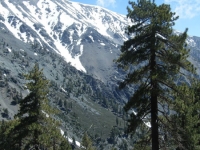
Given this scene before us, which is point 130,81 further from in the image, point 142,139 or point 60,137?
point 60,137

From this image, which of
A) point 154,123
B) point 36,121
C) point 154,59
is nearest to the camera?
point 154,123

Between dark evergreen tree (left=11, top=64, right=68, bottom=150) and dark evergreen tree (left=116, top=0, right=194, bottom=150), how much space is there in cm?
1036

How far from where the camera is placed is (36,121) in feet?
92.0

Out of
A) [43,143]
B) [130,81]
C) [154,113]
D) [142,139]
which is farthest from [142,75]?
[43,143]

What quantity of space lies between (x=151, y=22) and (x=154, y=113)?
650 centimetres

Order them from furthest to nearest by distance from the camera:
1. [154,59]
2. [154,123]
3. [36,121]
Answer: [36,121]
[154,59]
[154,123]

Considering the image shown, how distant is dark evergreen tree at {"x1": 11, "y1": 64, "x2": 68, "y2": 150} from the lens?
2741 cm

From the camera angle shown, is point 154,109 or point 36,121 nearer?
point 154,109

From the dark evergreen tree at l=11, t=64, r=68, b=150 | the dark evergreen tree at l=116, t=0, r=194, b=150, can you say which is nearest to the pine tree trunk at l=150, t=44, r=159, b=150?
the dark evergreen tree at l=116, t=0, r=194, b=150

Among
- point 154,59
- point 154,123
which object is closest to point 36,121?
point 154,123

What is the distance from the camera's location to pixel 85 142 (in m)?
73.8

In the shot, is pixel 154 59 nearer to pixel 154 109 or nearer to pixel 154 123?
pixel 154 109

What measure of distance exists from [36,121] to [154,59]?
1373cm

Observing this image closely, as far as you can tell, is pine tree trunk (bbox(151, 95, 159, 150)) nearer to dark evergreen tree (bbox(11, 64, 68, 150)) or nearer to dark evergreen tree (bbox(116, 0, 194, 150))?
dark evergreen tree (bbox(116, 0, 194, 150))
